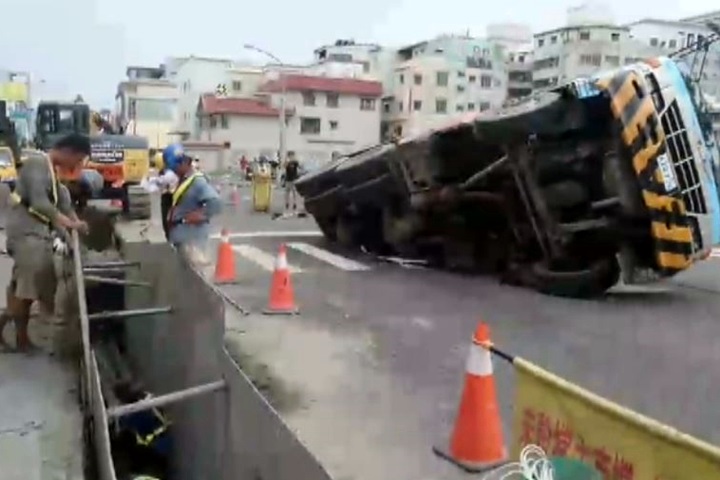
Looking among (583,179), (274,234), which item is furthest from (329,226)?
(583,179)

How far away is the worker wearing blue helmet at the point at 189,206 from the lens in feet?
26.9

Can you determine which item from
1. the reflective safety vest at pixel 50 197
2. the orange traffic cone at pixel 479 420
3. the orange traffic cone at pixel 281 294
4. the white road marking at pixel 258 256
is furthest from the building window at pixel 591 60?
the orange traffic cone at pixel 479 420

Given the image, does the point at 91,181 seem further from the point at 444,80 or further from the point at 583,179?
the point at 444,80

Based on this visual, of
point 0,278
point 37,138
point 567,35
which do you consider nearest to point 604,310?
point 0,278

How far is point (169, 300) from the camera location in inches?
303

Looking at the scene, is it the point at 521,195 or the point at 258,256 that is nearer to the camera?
the point at 521,195

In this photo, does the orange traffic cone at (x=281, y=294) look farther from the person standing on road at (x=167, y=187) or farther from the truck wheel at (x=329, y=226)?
the truck wheel at (x=329, y=226)

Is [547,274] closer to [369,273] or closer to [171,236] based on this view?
[369,273]

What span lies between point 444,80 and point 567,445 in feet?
212

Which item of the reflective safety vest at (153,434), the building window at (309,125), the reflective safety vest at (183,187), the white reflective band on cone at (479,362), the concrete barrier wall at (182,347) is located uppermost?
the building window at (309,125)

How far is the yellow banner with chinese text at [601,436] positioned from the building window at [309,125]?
2427 inches

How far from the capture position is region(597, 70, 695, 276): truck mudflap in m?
7.69

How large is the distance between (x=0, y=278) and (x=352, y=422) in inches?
263

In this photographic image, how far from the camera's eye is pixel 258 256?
1197cm
